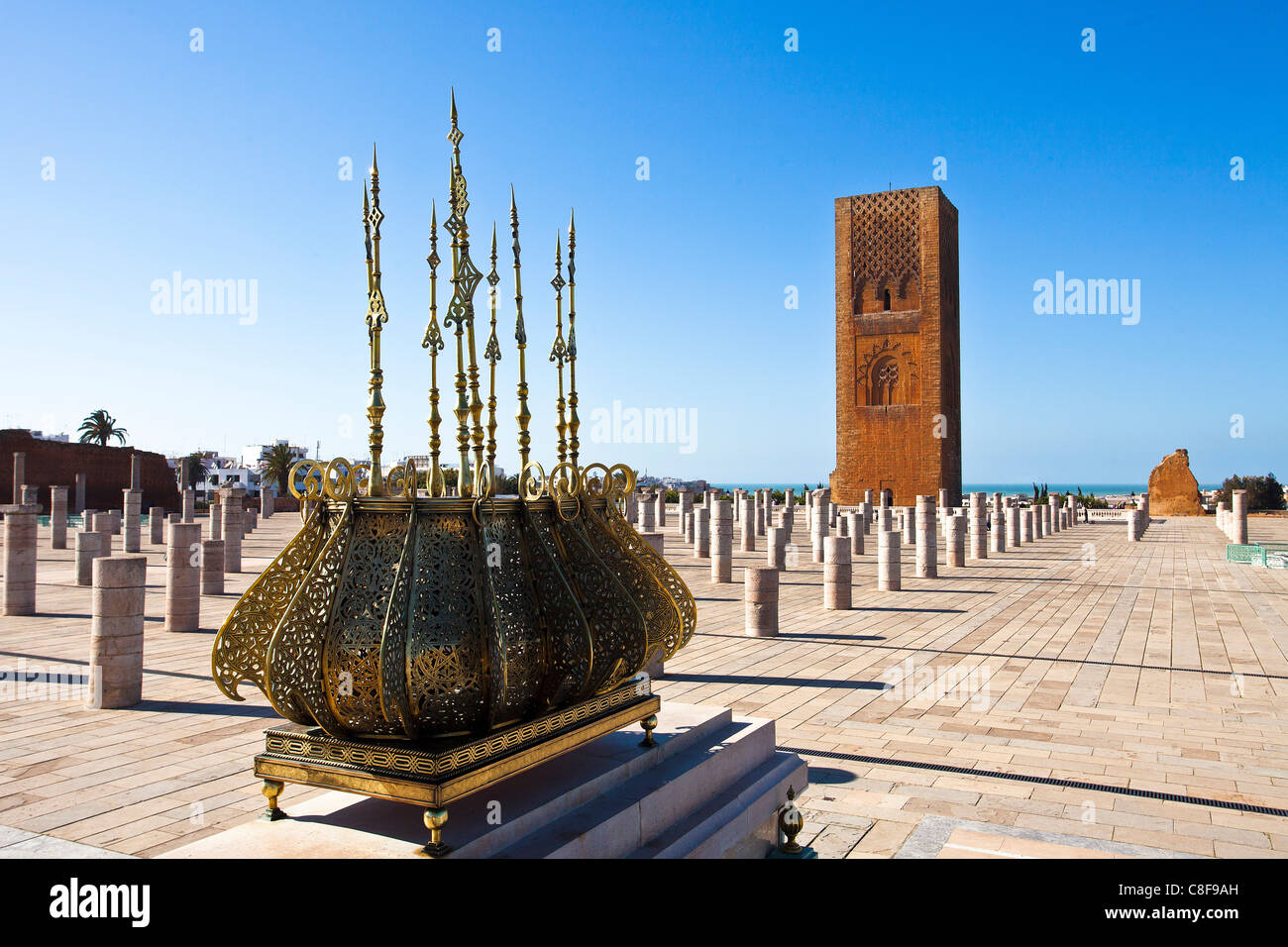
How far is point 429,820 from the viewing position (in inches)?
102

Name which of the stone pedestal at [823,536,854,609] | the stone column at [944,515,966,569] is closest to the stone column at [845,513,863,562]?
the stone column at [944,515,966,569]

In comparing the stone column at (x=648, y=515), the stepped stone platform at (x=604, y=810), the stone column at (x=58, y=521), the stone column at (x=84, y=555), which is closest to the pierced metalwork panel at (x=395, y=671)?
the stepped stone platform at (x=604, y=810)

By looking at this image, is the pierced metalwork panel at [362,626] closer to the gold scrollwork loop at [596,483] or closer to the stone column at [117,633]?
the gold scrollwork loop at [596,483]

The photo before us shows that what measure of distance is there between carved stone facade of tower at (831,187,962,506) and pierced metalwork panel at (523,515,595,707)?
39543 millimetres

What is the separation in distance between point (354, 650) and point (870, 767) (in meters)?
3.53

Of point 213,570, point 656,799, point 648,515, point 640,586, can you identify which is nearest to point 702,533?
point 648,515

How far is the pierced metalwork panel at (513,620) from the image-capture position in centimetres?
297

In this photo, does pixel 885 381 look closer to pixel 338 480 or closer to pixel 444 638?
pixel 338 480

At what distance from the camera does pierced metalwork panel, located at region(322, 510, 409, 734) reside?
9.19ft

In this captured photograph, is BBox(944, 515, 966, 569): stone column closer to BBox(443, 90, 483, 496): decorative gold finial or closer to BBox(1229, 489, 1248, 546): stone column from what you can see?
BBox(1229, 489, 1248, 546): stone column

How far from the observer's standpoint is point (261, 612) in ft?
10.2

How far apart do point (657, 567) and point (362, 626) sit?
163 cm
